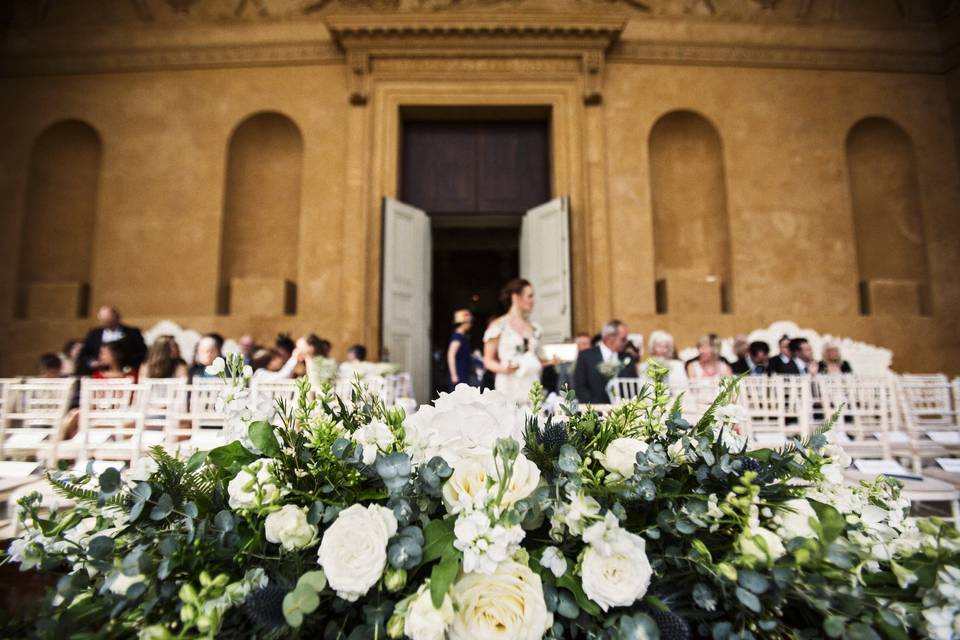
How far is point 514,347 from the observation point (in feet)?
15.0

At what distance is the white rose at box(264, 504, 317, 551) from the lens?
59 centimetres

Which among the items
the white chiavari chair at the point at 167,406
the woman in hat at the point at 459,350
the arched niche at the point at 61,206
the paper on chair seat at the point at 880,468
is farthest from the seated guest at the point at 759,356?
the arched niche at the point at 61,206

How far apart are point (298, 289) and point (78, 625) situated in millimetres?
7699

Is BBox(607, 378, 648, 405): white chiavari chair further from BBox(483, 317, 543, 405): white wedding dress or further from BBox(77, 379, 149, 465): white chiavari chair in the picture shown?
BBox(77, 379, 149, 465): white chiavari chair

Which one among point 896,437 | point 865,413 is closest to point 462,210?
point 865,413

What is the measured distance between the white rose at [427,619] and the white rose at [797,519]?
0.41 metres

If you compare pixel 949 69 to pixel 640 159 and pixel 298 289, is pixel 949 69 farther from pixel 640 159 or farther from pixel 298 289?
pixel 298 289

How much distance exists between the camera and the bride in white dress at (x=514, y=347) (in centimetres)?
446

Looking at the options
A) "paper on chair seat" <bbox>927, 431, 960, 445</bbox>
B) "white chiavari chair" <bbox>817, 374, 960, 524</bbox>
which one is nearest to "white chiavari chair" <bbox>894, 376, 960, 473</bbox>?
"paper on chair seat" <bbox>927, 431, 960, 445</bbox>

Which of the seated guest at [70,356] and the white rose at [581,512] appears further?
the seated guest at [70,356]

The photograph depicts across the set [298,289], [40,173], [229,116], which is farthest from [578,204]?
[40,173]

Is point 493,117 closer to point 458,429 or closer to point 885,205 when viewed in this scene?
point 885,205

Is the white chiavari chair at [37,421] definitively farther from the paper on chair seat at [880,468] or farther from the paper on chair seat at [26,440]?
the paper on chair seat at [880,468]

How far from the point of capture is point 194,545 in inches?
23.8
